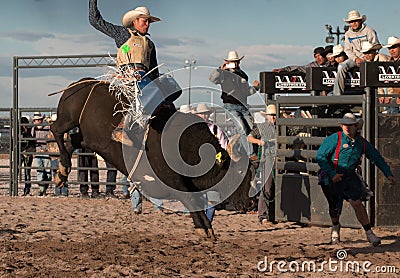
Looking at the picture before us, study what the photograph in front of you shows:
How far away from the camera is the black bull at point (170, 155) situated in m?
8.12

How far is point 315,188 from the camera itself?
1001 cm

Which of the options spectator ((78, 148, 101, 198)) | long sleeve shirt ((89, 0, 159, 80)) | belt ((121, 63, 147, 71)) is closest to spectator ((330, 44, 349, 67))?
long sleeve shirt ((89, 0, 159, 80))

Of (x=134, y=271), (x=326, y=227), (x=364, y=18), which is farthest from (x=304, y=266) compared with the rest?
(x=364, y=18)

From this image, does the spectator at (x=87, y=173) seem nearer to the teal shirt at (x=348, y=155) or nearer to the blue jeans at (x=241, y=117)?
the blue jeans at (x=241, y=117)

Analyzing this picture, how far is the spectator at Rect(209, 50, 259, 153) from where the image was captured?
11.0m

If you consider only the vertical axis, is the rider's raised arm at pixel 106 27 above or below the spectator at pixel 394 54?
above

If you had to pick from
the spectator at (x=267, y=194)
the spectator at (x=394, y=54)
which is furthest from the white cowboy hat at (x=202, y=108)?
the spectator at (x=394, y=54)

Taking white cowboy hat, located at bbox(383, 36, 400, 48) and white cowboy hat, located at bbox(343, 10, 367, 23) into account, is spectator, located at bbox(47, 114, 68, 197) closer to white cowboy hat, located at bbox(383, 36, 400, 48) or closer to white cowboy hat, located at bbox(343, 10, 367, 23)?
white cowboy hat, located at bbox(343, 10, 367, 23)

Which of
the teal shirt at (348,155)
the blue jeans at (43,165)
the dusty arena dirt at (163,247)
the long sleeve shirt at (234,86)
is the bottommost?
the dusty arena dirt at (163,247)

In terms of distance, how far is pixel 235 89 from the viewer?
11.3 meters

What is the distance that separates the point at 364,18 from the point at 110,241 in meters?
5.13

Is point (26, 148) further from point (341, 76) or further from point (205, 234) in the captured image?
point (205, 234)

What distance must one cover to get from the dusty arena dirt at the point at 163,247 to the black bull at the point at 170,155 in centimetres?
60

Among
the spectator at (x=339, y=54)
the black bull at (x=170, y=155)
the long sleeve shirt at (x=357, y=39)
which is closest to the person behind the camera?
the black bull at (x=170, y=155)
